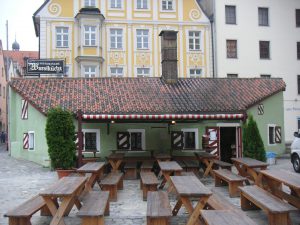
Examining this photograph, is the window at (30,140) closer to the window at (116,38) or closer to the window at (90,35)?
the window at (90,35)

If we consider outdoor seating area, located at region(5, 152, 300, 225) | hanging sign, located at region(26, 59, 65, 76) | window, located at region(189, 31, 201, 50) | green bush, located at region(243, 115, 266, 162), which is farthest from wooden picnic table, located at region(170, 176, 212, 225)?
window, located at region(189, 31, 201, 50)

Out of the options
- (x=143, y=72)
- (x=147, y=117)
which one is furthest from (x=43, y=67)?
(x=143, y=72)

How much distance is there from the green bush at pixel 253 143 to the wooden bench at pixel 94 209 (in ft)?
28.4

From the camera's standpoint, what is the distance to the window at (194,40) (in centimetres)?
3006

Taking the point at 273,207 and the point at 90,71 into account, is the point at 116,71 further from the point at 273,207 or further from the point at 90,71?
the point at 273,207

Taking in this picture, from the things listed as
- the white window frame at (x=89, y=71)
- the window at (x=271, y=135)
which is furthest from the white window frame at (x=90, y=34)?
the window at (x=271, y=135)

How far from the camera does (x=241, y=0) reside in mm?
30234

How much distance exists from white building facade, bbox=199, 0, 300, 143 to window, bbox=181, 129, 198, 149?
524 inches

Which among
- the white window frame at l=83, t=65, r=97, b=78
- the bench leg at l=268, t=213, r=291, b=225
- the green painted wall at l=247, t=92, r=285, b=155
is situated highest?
the white window frame at l=83, t=65, r=97, b=78

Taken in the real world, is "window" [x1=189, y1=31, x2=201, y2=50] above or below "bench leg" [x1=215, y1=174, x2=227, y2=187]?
above

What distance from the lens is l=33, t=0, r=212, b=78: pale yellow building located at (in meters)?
27.9

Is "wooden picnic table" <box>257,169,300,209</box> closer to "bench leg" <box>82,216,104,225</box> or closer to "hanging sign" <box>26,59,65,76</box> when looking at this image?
"bench leg" <box>82,216,104,225</box>

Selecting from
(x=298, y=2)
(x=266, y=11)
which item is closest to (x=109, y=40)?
(x=266, y=11)

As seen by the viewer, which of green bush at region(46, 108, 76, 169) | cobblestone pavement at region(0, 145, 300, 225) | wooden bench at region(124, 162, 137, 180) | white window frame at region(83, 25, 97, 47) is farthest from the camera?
white window frame at region(83, 25, 97, 47)
